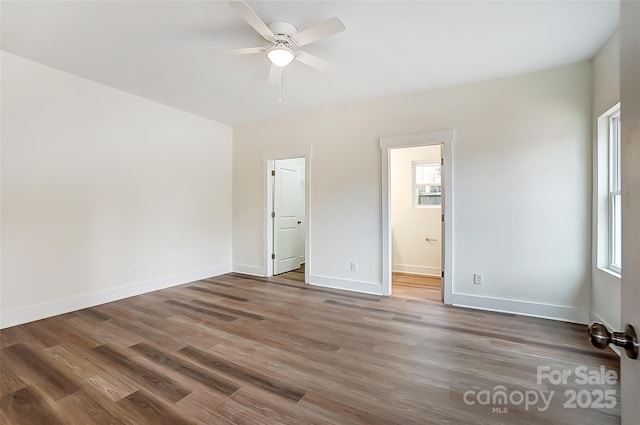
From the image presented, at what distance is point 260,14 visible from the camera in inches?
88.6

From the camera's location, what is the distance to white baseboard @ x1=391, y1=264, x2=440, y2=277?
5.09 m

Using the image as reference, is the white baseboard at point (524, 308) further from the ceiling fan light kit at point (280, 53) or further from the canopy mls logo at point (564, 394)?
the ceiling fan light kit at point (280, 53)

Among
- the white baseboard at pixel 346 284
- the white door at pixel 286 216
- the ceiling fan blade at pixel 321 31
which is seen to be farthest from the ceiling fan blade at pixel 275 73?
the white baseboard at pixel 346 284

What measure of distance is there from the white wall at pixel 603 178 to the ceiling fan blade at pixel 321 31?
7.75 ft

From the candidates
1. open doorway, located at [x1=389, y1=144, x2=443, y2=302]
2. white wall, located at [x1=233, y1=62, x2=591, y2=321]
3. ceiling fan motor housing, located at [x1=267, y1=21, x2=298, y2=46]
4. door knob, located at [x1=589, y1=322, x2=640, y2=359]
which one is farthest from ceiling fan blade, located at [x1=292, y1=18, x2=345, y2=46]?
open doorway, located at [x1=389, y1=144, x2=443, y2=302]

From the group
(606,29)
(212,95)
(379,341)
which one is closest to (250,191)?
(212,95)

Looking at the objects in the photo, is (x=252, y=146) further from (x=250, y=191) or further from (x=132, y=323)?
(x=132, y=323)

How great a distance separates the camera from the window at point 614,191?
2664 millimetres

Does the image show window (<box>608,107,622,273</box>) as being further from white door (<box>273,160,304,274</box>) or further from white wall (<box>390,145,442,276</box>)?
white door (<box>273,160,304,274</box>)

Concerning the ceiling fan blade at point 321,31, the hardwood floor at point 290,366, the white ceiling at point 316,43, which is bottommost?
the hardwood floor at point 290,366

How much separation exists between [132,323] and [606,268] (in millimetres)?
4703

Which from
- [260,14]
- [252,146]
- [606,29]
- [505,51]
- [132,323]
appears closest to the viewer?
[260,14]

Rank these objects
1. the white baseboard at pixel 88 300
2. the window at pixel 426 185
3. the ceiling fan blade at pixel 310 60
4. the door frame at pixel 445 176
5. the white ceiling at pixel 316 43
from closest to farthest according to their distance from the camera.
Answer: the white ceiling at pixel 316 43
the ceiling fan blade at pixel 310 60
the white baseboard at pixel 88 300
the door frame at pixel 445 176
the window at pixel 426 185

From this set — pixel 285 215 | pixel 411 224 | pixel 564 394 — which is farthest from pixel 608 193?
pixel 285 215
